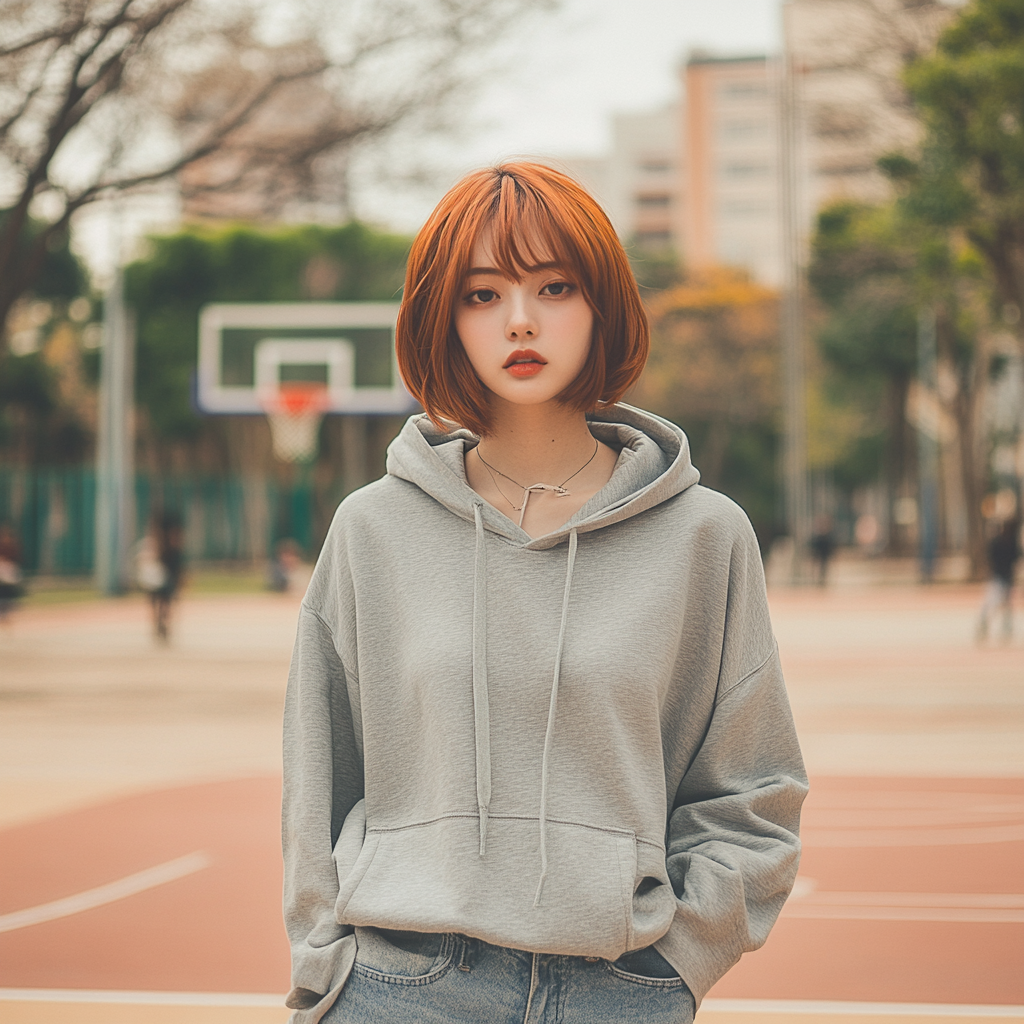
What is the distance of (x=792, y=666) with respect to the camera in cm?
1432

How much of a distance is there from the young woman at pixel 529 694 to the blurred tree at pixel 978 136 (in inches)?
718

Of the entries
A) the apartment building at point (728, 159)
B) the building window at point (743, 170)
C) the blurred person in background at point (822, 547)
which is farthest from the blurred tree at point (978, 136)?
the building window at point (743, 170)

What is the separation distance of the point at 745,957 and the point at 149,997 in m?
1.90

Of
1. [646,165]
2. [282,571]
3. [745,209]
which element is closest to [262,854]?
[282,571]

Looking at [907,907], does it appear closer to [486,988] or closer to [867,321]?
[486,988]

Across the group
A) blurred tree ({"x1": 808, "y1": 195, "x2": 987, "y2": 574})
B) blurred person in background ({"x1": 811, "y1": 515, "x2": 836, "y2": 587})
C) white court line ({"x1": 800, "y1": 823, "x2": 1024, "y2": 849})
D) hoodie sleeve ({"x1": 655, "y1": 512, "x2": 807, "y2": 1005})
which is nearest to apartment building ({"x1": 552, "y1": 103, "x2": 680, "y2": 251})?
blurred tree ({"x1": 808, "y1": 195, "x2": 987, "y2": 574})

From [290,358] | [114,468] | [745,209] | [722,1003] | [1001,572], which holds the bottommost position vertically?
[1001,572]

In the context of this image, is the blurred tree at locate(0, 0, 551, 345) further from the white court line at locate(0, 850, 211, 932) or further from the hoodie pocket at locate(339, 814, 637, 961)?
the hoodie pocket at locate(339, 814, 637, 961)

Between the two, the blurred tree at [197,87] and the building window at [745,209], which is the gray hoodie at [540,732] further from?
the building window at [745,209]

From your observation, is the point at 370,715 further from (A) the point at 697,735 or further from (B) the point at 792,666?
(B) the point at 792,666

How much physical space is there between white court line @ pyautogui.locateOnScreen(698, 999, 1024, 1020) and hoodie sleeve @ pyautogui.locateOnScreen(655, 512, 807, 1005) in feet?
8.63

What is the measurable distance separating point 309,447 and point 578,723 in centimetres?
2509

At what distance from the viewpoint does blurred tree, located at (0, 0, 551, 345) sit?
11.4 m

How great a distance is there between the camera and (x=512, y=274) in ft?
5.77
